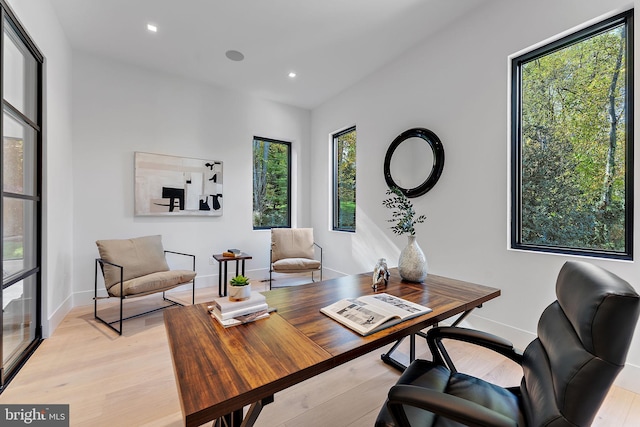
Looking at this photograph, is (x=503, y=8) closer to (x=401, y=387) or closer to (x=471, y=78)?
(x=471, y=78)

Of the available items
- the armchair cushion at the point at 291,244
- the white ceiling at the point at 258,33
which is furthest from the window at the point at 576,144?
the armchair cushion at the point at 291,244

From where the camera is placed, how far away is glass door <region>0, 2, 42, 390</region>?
1945mm

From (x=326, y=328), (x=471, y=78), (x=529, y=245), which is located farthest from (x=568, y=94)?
(x=326, y=328)

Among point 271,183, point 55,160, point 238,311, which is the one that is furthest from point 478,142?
point 55,160

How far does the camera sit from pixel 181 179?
3.89 metres

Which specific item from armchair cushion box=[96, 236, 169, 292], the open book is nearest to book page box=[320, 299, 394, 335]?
the open book

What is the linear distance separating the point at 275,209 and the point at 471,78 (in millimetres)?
3307

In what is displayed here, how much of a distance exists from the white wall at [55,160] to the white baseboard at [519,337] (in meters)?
3.84

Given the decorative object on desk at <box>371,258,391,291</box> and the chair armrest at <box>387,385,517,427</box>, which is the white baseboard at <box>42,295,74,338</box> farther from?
the chair armrest at <box>387,385,517,427</box>

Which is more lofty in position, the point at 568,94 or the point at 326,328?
the point at 568,94

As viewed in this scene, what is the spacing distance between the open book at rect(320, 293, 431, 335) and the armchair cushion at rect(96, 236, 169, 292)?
248 centimetres

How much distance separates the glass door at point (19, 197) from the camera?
195cm

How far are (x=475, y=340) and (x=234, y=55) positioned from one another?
3633mm

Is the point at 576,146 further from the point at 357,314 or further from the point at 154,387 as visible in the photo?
the point at 154,387
